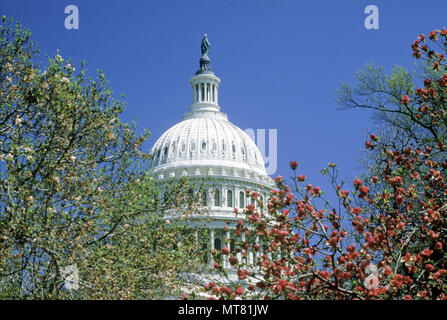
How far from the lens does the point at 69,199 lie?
17016 millimetres

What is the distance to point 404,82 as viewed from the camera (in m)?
24.2

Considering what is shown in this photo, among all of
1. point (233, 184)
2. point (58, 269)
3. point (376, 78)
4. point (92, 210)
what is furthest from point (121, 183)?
point (233, 184)

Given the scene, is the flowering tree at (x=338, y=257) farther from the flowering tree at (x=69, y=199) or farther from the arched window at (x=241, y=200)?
the arched window at (x=241, y=200)

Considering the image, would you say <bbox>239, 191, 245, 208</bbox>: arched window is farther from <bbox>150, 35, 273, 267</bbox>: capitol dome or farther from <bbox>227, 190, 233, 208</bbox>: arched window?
<bbox>227, 190, 233, 208</bbox>: arched window

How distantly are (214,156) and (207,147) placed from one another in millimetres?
1893

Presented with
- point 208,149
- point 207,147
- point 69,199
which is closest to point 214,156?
point 208,149

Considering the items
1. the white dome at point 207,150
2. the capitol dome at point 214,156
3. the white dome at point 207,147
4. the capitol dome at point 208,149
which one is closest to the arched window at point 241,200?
the capitol dome at point 214,156

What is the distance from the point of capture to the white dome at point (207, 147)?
9550cm

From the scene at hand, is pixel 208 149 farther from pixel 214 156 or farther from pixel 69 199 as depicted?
pixel 69 199

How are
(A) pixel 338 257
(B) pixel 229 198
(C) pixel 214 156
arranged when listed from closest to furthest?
(A) pixel 338 257 → (B) pixel 229 198 → (C) pixel 214 156

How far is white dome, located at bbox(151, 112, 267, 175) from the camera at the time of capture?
95.5 meters

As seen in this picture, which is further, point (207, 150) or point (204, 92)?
Result: point (204, 92)

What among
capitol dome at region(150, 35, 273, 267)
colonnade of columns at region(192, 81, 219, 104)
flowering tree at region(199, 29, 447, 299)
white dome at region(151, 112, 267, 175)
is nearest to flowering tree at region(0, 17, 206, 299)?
flowering tree at region(199, 29, 447, 299)

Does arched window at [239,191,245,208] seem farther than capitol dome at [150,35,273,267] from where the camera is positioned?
Yes
